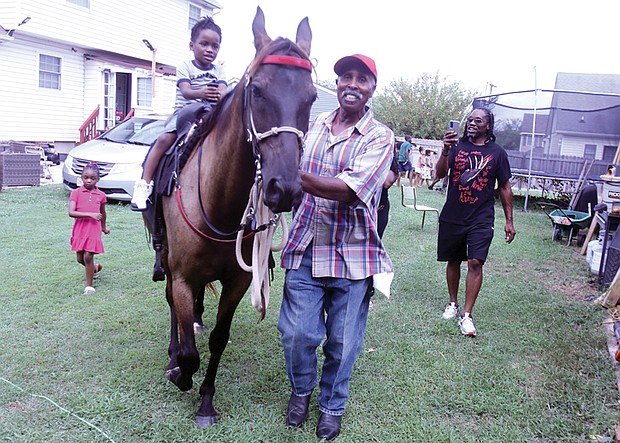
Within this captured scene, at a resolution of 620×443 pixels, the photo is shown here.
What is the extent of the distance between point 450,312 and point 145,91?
1764 centimetres

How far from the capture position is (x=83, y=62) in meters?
18.9

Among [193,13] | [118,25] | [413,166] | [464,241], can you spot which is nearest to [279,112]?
[464,241]

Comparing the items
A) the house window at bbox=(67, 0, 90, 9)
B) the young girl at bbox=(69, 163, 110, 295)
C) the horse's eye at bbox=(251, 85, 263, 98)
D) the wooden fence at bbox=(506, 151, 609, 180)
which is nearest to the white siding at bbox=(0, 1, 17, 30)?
the house window at bbox=(67, 0, 90, 9)

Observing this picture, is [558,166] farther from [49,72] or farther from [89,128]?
[49,72]

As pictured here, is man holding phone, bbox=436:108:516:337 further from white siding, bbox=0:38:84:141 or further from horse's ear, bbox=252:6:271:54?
white siding, bbox=0:38:84:141

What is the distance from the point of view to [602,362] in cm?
447

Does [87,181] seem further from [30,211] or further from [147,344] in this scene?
[30,211]

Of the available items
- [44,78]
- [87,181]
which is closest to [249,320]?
[87,181]

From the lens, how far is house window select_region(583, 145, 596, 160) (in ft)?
49.4

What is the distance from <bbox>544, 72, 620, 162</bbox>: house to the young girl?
1213cm

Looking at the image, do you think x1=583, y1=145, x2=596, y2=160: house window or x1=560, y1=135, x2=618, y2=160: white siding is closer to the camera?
x1=560, y1=135, x2=618, y2=160: white siding

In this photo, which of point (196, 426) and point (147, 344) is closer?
point (196, 426)

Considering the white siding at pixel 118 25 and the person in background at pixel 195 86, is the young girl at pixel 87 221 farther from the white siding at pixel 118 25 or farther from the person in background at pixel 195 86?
the white siding at pixel 118 25

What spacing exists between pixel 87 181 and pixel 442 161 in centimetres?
377
